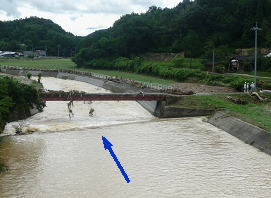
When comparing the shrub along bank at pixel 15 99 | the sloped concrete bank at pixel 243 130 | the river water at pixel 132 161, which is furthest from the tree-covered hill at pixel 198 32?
the shrub along bank at pixel 15 99

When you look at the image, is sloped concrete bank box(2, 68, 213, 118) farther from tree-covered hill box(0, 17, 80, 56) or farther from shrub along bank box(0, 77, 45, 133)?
tree-covered hill box(0, 17, 80, 56)

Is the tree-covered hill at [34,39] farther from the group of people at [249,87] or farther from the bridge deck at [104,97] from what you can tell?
the bridge deck at [104,97]

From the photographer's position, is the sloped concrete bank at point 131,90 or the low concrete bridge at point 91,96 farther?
the sloped concrete bank at point 131,90

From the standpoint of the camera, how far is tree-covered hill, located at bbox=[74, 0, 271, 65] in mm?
79438

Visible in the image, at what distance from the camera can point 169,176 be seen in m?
20.8

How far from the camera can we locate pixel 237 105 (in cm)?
3834

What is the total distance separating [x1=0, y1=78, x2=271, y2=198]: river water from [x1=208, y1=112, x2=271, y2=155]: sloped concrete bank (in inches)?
23.3

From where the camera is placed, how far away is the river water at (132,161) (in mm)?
18875

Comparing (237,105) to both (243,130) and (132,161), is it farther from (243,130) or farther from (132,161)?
(132,161)

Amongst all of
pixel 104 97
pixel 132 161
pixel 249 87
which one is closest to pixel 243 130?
pixel 132 161

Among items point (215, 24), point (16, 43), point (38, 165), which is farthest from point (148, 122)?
point (16, 43)

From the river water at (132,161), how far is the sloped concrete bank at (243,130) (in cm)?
59

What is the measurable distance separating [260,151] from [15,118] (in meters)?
20.1

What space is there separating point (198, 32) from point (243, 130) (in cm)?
6327
